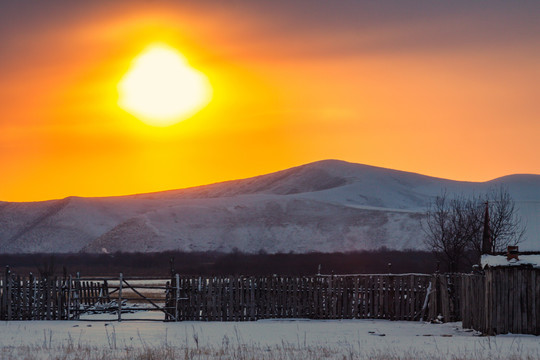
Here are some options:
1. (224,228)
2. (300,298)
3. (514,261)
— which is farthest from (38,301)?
(224,228)

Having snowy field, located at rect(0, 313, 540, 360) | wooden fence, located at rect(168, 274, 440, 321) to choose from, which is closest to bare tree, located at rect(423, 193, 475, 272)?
wooden fence, located at rect(168, 274, 440, 321)

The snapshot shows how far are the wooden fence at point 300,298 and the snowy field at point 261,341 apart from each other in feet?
2.56

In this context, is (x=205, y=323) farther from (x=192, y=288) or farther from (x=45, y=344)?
(x=45, y=344)

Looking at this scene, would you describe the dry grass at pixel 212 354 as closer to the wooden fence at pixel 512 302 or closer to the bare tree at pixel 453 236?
the wooden fence at pixel 512 302

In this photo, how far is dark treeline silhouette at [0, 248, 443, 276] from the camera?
270 feet

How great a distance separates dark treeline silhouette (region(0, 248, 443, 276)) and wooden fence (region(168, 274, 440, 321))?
44.8 metres

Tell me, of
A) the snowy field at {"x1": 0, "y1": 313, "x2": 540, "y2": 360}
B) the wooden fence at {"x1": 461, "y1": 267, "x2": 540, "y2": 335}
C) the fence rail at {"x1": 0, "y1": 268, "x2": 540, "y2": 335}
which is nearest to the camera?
the snowy field at {"x1": 0, "y1": 313, "x2": 540, "y2": 360}

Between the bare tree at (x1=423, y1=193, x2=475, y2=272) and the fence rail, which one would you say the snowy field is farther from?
the bare tree at (x1=423, y1=193, x2=475, y2=272)

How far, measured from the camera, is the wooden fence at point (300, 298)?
2928 centimetres

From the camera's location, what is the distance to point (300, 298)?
29.8 m

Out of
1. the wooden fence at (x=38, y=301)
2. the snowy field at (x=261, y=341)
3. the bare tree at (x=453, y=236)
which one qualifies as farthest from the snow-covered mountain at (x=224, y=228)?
the snowy field at (x=261, y=341)

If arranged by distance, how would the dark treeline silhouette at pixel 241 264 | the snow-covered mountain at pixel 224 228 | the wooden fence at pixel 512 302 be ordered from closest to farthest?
the wooden fence at pixel 512 302, the dark treeline silhouette at pixel 241 264, the snow-covered mountain at pixel 224 228

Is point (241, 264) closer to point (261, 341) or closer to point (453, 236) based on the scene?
point (453, 236)

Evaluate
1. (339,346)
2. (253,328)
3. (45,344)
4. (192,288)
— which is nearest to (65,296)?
(192,288)
